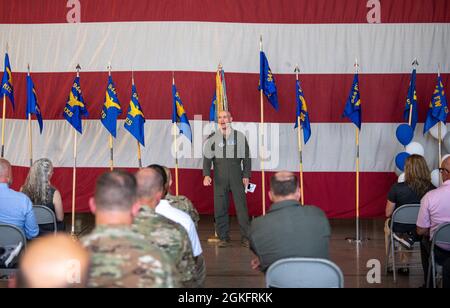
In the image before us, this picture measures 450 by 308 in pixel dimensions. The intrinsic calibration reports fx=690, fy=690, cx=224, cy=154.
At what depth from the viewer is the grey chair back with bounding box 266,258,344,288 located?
293 centimetres

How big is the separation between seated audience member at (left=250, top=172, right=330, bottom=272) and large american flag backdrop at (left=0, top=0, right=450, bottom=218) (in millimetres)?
4113

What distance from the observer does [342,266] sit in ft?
18.7

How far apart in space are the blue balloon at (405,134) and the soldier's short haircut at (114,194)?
5080 millimetres

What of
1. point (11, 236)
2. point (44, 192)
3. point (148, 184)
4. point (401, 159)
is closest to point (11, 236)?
point (11, 236)

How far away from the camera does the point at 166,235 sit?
279 cm

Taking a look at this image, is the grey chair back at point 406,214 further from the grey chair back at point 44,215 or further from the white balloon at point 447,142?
the grey chair back at point 44,215

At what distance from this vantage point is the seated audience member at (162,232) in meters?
2.72

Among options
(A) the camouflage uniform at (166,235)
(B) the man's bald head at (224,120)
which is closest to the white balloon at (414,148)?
(B) the man's bald head at (224,120)

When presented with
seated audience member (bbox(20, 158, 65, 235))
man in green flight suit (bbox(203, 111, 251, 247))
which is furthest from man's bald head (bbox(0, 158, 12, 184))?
man in green flight suit (bbox(203, 111, 251, 247))

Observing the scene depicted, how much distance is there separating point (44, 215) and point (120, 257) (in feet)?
9.30
